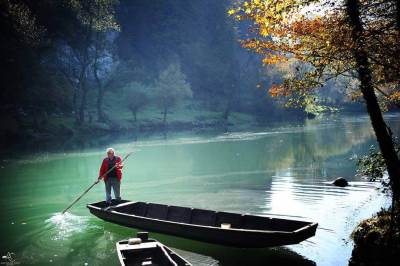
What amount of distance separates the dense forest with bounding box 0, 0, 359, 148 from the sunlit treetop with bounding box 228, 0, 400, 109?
10.8 meters

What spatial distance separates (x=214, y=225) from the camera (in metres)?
17.3

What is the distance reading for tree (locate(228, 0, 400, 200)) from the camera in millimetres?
11742

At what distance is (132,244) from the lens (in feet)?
46.4

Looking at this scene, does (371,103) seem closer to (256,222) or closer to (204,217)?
(256,222)

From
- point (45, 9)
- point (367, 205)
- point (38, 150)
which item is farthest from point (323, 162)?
point (45, 9)

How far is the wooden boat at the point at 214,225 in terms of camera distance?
541 inches

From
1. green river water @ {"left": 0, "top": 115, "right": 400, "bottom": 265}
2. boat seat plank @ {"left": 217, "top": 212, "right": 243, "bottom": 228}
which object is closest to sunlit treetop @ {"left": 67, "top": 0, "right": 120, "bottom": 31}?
green river water @ {"left": 0, "top": 115, "right": 400, "bottom": 265}

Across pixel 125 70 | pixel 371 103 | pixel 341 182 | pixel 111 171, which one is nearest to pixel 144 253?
pixel 111 171

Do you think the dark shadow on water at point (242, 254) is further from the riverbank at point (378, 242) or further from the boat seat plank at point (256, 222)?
the riverbank at point (378, 242)

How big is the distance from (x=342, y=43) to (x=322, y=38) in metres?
0.91

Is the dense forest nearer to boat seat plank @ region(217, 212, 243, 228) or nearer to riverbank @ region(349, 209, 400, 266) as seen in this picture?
boat seat plank @ region(217, 212, 243, 228)

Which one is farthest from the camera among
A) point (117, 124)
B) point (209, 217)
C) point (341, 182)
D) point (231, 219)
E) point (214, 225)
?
point (117, 124)

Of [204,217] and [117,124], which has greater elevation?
[117,124]

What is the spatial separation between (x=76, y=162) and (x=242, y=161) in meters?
17.8
